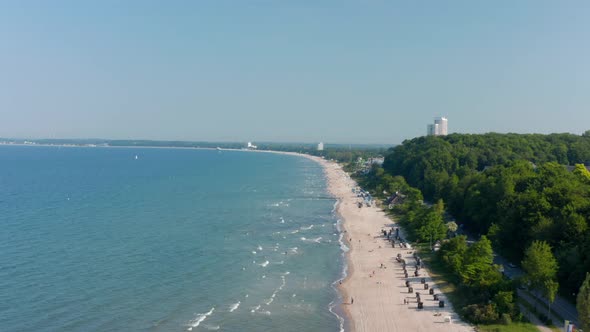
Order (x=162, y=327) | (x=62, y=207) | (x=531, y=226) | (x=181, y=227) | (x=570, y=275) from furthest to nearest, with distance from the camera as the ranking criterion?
(x=62, y=207)
(x=181, y=227)
(x=531, y=226)
(x=570, y=275)
(x=162, y=327)

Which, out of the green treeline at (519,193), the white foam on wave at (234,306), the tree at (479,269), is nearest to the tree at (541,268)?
the green treeline at (519,193)

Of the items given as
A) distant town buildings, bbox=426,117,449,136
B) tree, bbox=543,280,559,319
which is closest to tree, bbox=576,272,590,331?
tree, bbox=543,280,559,319

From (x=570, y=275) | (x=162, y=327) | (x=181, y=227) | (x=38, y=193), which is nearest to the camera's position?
(x=162, y=327)

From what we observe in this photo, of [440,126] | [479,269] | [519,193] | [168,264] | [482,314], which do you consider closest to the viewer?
[482,314]

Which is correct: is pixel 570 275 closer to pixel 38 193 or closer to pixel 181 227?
pixel 181 227

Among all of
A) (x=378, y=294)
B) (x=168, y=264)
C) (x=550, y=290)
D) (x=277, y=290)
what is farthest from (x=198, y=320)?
(x=550, y=290)

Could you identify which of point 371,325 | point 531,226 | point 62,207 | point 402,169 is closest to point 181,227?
point 62,207

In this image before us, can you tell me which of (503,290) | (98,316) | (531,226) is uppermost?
(531,226)

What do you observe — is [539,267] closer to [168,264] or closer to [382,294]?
[382,294]
